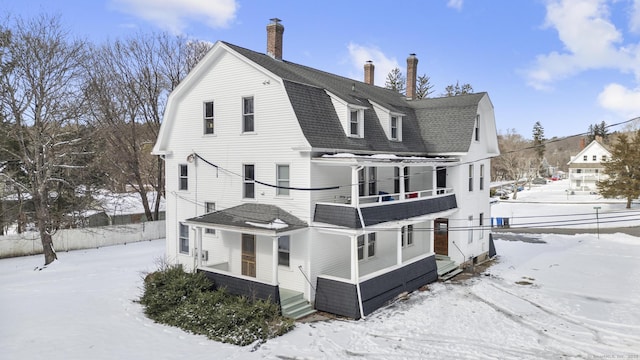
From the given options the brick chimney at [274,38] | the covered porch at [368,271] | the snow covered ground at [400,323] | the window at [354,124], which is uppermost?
the brick chimney at [274,38]

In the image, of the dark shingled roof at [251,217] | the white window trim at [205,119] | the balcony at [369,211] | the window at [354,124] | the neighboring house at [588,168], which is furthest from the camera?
the neighboring house at [588,168]

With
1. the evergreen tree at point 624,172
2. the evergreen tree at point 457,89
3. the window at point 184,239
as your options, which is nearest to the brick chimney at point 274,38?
the window at point 184,239

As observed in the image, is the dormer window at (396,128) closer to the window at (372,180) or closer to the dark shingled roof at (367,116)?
the dark shingled roof at (367,116)

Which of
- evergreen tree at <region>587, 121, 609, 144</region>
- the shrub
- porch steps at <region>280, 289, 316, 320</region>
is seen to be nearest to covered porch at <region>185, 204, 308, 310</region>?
porch steps at <region>280, 289, 316, 320</region>

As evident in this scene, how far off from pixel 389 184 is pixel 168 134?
11275 mm

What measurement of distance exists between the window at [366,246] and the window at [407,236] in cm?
271

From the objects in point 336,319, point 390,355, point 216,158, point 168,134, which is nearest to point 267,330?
point 336,319

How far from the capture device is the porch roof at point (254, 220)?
46.6 ft

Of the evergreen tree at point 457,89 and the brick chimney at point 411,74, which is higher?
the evergreen tree at point 457,89

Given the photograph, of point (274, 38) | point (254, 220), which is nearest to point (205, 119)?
point (274, 38)

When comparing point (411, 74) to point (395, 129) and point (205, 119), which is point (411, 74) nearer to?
Result: point (395, 129)

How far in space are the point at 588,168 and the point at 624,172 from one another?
28382mm

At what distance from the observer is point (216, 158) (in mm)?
17734

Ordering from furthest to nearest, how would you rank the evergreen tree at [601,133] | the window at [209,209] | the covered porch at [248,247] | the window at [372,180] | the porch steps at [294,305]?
1. the evergreen tree at [601,133]
2. the window at [372,180]
3. the window at [209,209]
4. the covered porch at [248,247]
5. the porch steps at [294,305]
